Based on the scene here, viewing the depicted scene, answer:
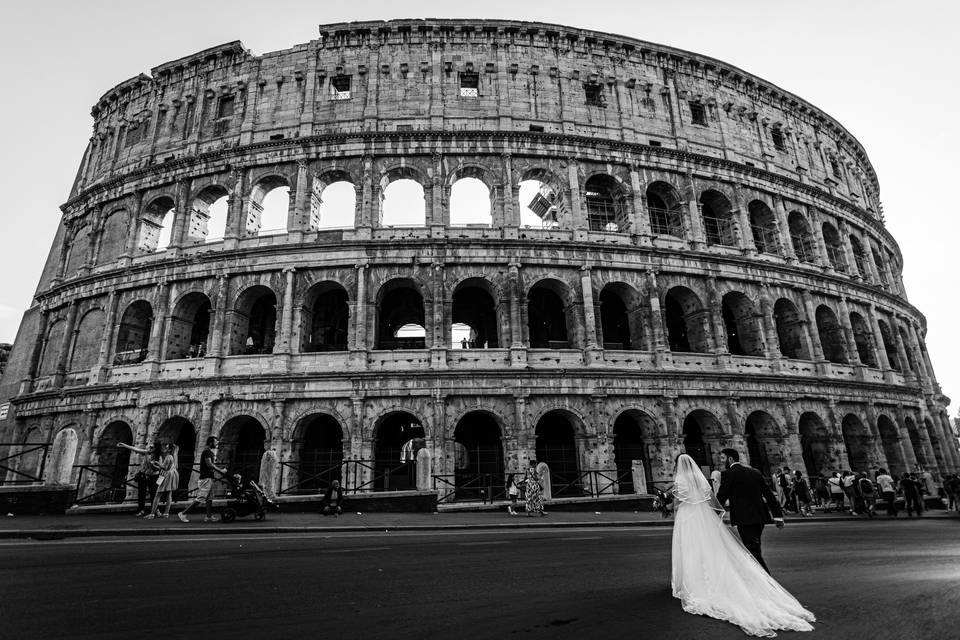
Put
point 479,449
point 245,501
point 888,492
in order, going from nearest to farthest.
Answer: point 245,501 < point 888,492 < point 479,449

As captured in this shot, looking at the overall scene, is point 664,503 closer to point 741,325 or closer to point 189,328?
point 741,325

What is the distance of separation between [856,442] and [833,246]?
10.5 metres

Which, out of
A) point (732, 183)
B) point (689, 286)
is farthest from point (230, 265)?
point (732, 183)

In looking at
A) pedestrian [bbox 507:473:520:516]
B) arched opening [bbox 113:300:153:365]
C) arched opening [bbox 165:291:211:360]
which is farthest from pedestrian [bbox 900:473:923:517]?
arched opening [bbox 113:300:153:365]

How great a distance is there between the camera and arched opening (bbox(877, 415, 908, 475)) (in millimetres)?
21039

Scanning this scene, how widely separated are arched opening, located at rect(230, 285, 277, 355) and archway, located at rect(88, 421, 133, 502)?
5138 mm

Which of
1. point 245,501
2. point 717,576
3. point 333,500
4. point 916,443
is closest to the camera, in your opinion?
point 717,576

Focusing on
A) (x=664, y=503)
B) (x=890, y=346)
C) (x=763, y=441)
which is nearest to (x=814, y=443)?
(x=763, y=441)

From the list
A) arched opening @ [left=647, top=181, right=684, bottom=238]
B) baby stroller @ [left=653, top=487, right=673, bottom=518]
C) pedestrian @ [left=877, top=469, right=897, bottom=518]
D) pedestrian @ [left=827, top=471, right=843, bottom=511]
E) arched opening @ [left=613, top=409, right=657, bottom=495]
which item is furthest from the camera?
arched opening @ [left=647, top=181, right=684, bottom=238]

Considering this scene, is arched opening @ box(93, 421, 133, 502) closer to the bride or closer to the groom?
the bride

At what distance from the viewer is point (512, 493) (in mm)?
13922

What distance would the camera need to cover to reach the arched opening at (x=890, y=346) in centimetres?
2417

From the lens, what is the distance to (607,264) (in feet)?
61.6

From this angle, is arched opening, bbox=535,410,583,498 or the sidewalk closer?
the sidewalk
